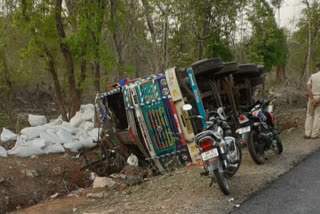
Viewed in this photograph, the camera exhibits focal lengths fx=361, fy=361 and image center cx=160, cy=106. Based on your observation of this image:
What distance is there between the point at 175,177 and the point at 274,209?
7.46 ft

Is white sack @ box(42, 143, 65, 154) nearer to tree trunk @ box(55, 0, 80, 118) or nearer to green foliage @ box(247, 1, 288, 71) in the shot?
tree trunk @ box(55, 0, 80, 118)

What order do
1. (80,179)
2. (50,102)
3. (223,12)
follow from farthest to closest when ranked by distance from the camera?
(50,102), (223,12), (80,179)

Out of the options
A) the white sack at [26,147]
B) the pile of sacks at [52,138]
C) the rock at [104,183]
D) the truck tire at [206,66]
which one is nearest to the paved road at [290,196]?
the truck tire at [206,66]

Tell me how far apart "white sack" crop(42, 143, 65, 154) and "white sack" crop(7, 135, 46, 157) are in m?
0.12

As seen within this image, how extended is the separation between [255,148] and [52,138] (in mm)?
5867

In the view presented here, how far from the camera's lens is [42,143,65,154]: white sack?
31.1ft

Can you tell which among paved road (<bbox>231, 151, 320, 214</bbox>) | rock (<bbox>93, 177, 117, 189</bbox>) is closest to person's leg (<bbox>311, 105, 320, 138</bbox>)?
paved road (<bbox>231, 151, 320, 214</bbox>)

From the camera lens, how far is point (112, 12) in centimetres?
1377

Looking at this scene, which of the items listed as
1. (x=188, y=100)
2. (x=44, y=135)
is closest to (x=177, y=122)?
(x=188, y=100)

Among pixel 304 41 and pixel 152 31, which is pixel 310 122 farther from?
pixel 304 41

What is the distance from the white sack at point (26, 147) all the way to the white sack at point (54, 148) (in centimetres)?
12

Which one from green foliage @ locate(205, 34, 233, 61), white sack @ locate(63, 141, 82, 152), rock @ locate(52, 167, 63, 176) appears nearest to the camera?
rock @ locate(52, 167, 63, 176)

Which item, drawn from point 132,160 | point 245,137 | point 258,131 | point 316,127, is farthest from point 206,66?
point 316,127

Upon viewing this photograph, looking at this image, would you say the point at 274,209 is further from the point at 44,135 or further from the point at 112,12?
the point at 112,12
